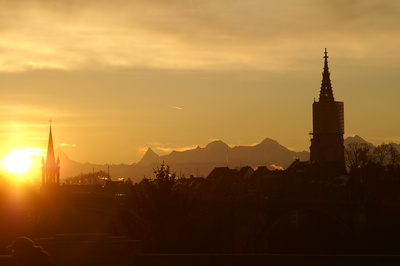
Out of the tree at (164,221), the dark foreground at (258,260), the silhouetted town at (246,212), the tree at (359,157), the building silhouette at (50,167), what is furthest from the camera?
the building silhouette at (50,167)

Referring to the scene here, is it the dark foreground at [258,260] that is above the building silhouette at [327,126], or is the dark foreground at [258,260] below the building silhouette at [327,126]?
below

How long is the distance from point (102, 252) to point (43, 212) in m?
85.7

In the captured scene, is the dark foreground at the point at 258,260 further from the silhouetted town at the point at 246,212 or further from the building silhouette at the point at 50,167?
the building silhouette at the point at 50,167

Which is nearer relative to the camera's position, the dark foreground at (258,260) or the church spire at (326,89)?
the dark foreground at (258,260)

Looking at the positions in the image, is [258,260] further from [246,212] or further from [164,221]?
[246,212]

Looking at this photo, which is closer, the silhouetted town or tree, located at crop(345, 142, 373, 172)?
the silhouetted town

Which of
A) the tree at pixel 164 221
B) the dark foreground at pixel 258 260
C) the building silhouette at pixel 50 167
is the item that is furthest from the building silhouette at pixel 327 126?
the dark foreground at pixel 258 260

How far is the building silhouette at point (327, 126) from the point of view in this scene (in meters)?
180

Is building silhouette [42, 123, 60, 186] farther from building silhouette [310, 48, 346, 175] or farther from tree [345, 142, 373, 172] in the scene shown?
tree [345, 142, 373, 172]

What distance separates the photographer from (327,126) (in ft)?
613

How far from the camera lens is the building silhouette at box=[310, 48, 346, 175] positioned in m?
180

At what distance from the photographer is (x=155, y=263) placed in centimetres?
1384

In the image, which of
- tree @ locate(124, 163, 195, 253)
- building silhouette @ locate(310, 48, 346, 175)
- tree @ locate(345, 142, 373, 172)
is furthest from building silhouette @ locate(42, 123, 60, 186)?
tree @ locate(124, 163, 195, 253)

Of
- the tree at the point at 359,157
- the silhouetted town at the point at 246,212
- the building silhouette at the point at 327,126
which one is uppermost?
the building silhouette at the point at 327,126
